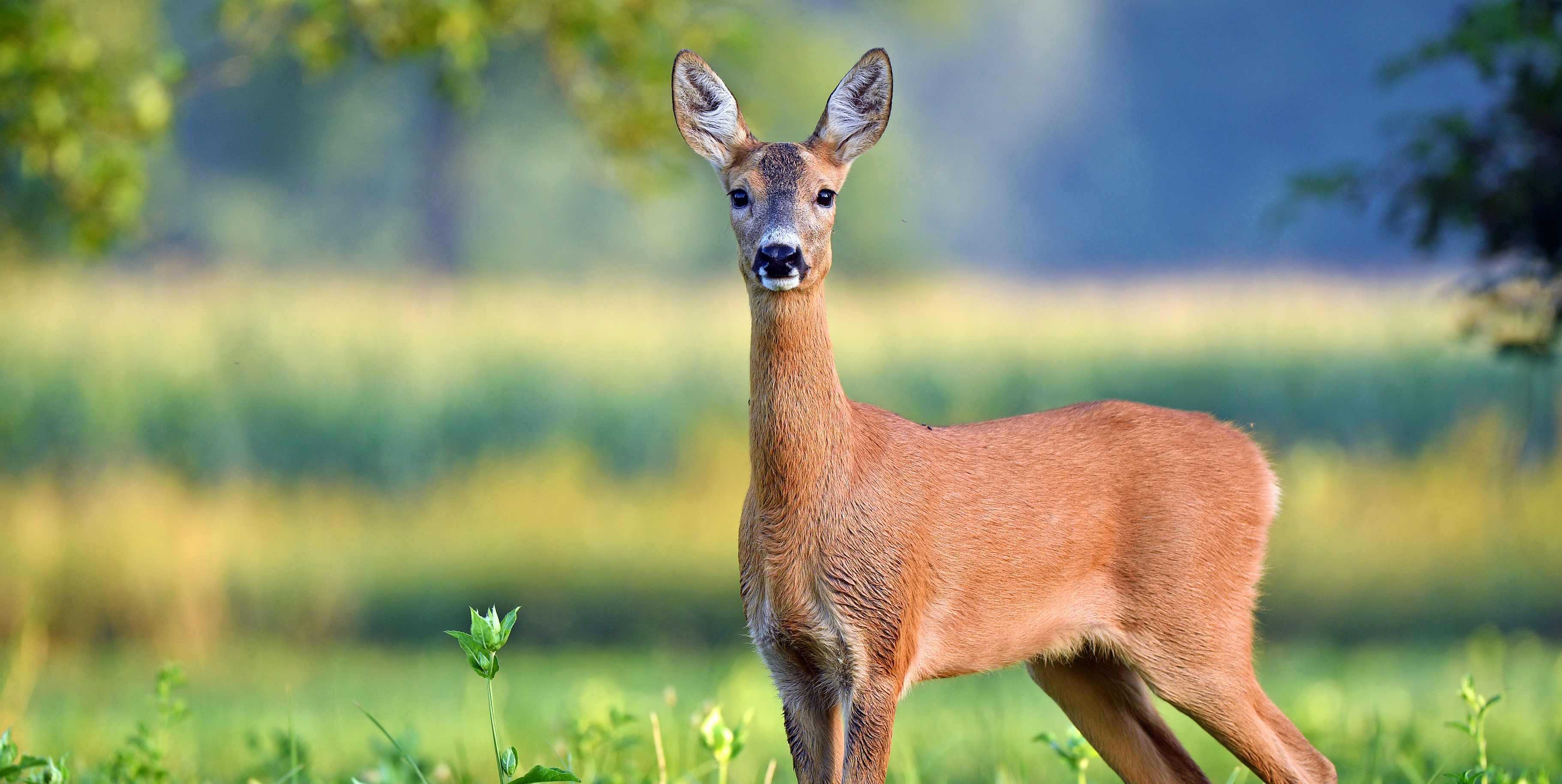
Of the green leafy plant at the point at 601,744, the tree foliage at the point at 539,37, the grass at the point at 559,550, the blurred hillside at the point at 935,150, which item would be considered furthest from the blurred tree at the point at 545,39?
the blurred hillside at the point at 935,150

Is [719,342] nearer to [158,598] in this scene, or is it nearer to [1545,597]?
[158,598]

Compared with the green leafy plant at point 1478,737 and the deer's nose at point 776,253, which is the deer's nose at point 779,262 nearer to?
the deer's nose at point 776,253

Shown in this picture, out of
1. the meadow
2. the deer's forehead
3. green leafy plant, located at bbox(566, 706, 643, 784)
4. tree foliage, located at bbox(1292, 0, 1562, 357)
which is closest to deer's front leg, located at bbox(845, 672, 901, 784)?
green leafy plant, located at bbox(566, 706, 643, 784)

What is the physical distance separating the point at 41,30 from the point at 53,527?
5462mm

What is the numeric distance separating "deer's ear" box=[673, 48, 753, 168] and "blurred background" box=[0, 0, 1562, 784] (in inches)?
59.0

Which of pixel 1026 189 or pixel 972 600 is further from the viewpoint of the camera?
pixel 1026 189

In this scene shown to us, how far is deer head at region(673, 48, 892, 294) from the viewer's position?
129 inches

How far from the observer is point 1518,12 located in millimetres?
5957

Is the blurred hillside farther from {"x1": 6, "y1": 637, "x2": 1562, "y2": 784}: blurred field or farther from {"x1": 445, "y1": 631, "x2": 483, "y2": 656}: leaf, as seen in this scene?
{"x1": 445, "y1": 631, "x2": 483, "y2": 656}: leaf

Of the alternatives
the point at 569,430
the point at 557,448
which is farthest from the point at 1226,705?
the point at 569,430

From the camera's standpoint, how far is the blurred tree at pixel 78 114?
240 inches

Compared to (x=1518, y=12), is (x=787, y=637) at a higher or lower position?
lower

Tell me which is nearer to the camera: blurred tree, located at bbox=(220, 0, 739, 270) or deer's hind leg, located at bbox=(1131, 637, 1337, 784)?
deer's hind leg, located at bbox=(1131, 637, 1337, 784)

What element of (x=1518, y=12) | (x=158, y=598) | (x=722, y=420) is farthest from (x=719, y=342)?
(x=1518, y=12)
